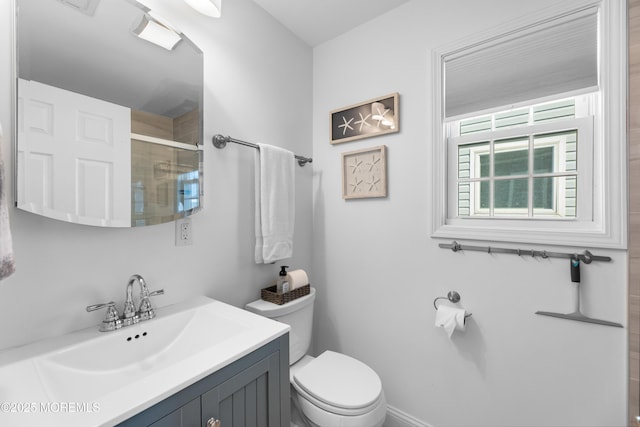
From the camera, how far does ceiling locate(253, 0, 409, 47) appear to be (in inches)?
58.4

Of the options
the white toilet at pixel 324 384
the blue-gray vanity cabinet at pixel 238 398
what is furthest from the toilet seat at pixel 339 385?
the blue-gray vanity cabinet at pixel 238 398

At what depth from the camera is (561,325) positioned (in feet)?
3.64

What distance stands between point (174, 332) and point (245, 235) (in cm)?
56

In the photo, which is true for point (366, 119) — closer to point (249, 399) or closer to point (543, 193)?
point (543, 193)

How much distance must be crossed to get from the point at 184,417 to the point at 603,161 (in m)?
1.63

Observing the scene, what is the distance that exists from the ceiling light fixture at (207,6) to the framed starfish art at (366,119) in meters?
0.84

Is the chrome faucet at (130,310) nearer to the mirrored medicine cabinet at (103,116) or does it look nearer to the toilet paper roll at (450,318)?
→ the mirrored medicine cabinet at (103,116)

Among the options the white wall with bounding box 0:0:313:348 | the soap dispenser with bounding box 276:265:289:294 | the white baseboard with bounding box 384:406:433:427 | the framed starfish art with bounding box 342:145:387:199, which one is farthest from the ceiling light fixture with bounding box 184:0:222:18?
the white baseboard with bounding box 384:406:433:427

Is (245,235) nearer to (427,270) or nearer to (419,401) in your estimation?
(427,270)

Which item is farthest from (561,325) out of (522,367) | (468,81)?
(468,81)

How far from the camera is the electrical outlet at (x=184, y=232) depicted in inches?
46.1

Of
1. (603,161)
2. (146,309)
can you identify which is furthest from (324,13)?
(146,309)

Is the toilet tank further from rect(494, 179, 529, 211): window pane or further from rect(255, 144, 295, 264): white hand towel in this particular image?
rect(494, 179, 529, 211): window pane

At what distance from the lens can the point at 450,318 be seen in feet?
4.23
